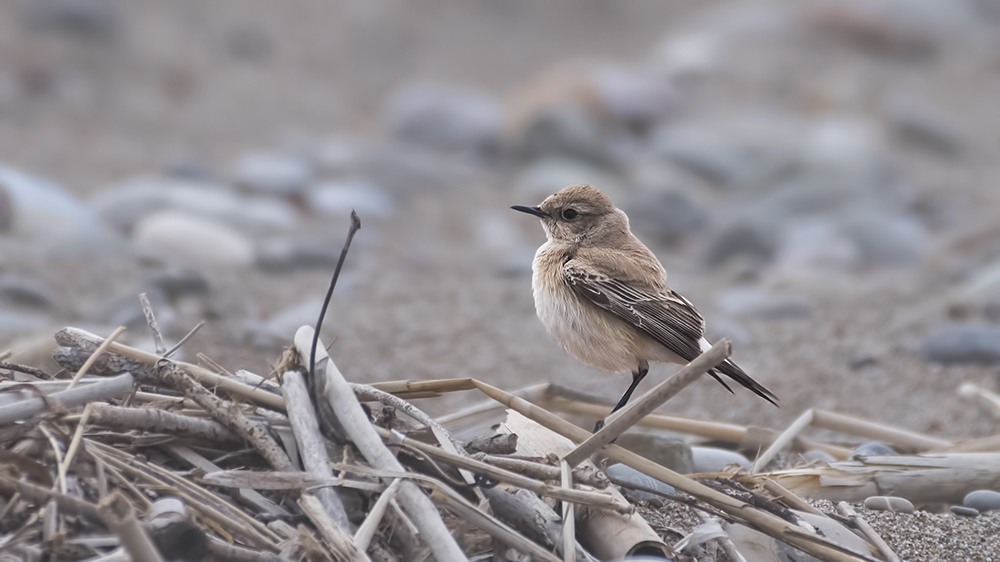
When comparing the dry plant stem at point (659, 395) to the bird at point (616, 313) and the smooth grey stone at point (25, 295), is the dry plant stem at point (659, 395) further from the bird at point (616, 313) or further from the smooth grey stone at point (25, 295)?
the smooth grey stone at point (25, 295)

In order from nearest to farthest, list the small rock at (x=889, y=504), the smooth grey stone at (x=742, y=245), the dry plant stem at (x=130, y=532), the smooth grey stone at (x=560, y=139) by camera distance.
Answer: the dry plant stem at (x=130, y=532) → the small rock at (x=889, y=504) → the smooth grey stone at (x=742, y=245) → the smooth grey stone at (x=560, y=139)

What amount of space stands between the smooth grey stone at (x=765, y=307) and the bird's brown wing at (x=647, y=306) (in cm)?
393

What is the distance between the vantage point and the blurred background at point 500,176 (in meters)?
7.23

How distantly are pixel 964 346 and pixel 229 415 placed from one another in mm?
5502

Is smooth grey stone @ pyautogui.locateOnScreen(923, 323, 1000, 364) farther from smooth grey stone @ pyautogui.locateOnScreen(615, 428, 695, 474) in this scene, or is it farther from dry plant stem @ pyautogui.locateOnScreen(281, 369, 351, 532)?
dry plant stem @ pyautogui.locateOnScreen(281, 369, 351, 532)

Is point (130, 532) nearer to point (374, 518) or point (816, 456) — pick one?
point (374, 518)

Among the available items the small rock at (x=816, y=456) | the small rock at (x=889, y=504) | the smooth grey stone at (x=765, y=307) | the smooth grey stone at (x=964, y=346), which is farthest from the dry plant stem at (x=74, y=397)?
the smooth grey stone at (x=765, y=307)

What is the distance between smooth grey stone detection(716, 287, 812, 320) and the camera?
27.2 feet

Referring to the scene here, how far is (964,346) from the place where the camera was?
22.6 feet

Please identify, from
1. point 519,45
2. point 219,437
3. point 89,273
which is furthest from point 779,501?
point 519,45

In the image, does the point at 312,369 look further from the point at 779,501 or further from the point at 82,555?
the point at 779,501

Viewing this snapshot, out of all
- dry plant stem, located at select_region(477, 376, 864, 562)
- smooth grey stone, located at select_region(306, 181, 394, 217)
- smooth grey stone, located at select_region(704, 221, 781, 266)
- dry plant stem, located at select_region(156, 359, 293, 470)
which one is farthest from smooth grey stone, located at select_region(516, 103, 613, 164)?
dry plant stem, located at select_region(156, 359, 293, 470)

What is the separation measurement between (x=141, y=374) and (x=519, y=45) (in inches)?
594

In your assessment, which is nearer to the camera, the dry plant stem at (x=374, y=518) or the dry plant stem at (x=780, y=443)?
the dry plant stem at (x=374, y=518)
